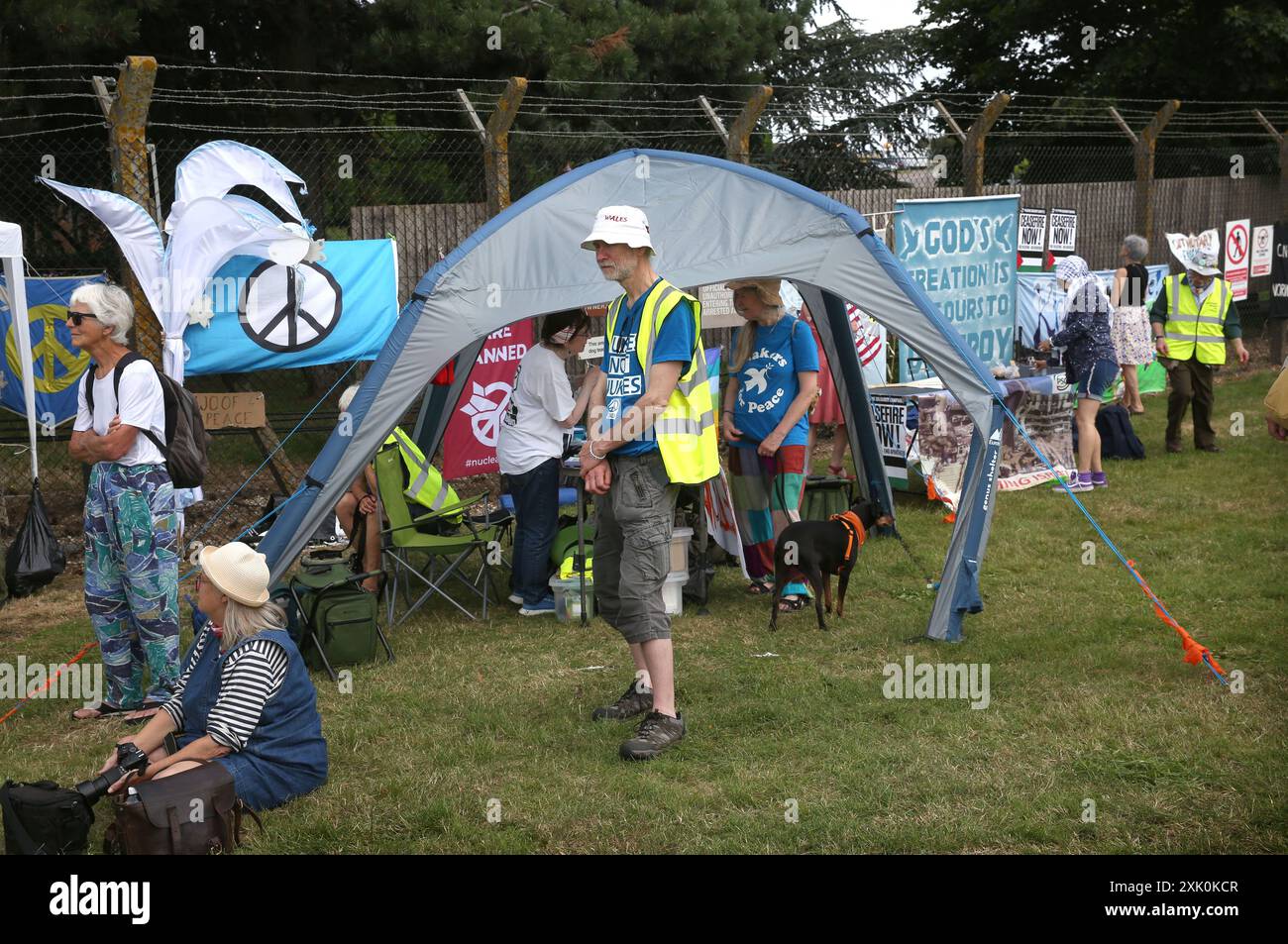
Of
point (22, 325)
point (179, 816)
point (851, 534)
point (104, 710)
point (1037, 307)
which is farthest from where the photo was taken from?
point (1037, 307)

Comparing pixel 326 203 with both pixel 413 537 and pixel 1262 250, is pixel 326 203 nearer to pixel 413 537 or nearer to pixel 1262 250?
pixel 413 537

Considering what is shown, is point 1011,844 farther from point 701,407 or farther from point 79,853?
point 79,853

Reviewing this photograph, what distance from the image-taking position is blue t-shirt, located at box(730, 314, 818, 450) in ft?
23.4

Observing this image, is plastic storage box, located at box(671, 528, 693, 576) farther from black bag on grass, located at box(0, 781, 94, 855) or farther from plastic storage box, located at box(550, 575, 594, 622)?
black bag on grass, located at box(0, 781, 94, 855)

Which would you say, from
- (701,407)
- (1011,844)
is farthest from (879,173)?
(1011,844)

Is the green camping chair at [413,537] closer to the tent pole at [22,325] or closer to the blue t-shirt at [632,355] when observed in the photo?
the tent pole at [22,325]

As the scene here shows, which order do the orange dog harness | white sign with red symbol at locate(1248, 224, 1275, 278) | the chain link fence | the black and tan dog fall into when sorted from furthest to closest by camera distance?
white sign with red symbol at locate(1248, 224, 1275, 278)
the chain link fence
the orange dog harness
the black and tan dog

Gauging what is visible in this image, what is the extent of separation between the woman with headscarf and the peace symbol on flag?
17.9 feet

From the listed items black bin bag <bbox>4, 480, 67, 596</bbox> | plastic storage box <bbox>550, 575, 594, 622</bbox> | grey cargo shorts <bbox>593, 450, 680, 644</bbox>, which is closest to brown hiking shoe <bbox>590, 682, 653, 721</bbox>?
grey cargo shorts <bbox>593, 450, 680, 644</bbox>

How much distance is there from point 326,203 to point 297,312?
11.3 ft

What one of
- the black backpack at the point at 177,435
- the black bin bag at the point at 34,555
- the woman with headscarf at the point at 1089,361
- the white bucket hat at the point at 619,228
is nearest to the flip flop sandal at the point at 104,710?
the black bin bag at the point at 34,555

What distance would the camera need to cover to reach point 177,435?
557 cm

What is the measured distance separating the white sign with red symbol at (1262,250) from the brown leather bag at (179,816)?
609 inches

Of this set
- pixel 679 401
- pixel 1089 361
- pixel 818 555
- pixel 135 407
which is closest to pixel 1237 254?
pixel 1089 361
